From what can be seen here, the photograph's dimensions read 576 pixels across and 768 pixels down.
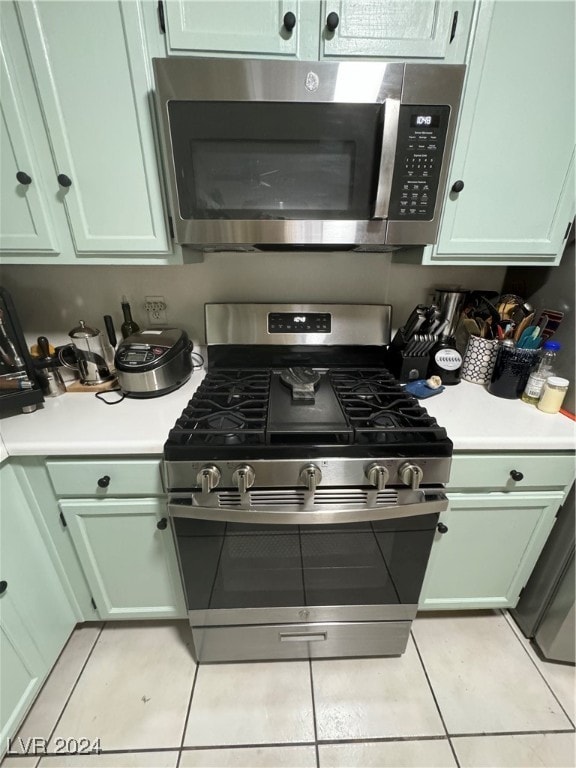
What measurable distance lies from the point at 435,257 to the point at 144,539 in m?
1.35

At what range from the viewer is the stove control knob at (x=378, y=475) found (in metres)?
0.90

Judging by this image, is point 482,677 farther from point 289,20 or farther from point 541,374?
point 289,20

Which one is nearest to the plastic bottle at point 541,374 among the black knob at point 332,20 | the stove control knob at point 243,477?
the stove control knob at point 243,477

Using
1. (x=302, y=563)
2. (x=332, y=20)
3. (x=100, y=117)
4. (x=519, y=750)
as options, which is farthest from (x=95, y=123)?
(x=519, y=750)

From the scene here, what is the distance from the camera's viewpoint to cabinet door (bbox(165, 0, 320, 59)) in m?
0.85

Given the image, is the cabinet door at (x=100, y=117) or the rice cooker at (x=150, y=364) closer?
the cabinet door at (x=100, y=117)

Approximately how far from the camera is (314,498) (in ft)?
3.09

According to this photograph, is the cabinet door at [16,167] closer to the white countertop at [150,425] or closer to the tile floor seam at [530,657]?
the white countertop at [150,425]

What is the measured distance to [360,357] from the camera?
55.0 inches

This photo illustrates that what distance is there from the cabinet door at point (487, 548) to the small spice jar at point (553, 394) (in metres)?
0.28

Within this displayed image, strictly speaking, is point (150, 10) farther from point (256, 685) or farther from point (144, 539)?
point (256, 685)

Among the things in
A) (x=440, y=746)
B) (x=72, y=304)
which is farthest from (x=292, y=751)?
(x=72, y=304)

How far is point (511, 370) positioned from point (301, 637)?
120 cm

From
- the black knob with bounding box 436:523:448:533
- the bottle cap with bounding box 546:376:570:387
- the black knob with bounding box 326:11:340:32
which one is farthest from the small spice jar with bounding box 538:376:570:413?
the black knob with bounding box 326:11:340:32
